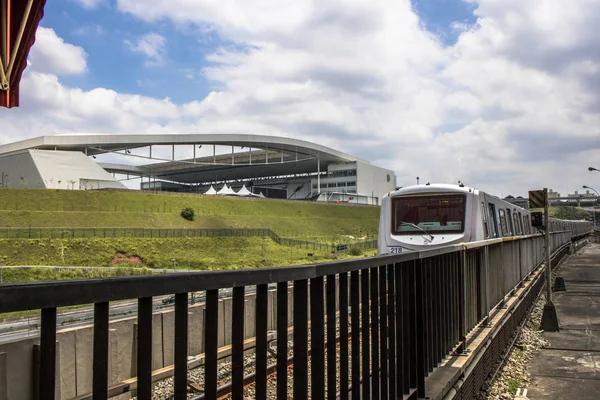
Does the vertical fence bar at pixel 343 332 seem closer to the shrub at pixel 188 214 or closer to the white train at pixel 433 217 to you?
the white train at pixel 433 217

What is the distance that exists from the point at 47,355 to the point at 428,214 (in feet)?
48.2

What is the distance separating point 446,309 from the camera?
220 inches

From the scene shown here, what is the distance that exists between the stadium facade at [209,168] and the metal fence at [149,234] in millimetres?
29125

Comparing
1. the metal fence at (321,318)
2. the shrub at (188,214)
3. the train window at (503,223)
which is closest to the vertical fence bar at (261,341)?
the metal fence at (321,318)

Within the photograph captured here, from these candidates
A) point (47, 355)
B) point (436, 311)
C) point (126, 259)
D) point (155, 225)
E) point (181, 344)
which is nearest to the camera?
point (47, 355)

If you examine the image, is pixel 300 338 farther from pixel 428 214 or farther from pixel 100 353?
pixel 428 214

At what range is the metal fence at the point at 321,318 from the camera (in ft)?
5.44

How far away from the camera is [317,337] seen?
9.70 feet

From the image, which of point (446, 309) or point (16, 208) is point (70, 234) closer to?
point (16, 208)

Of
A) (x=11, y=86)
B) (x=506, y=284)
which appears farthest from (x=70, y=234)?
(x=506, y=284)

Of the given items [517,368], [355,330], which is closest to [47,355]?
[355,330]

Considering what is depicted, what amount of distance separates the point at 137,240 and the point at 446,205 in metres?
38.0

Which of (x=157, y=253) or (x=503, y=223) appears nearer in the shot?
(x=503, y=223)

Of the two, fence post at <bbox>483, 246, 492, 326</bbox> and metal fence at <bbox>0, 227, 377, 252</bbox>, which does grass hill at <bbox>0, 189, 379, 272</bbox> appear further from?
fence post at <bbox>483, 246, 492, 326</bbox>
